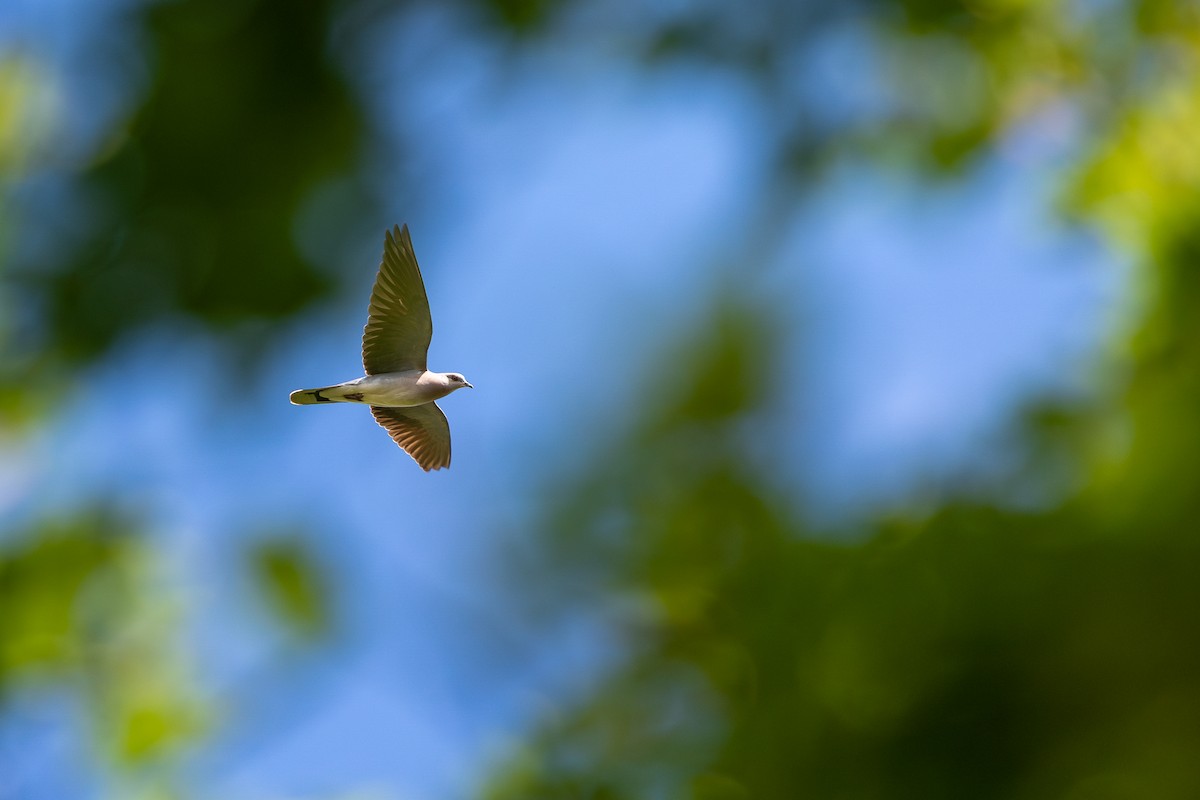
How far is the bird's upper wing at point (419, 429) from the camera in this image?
11.0 metres

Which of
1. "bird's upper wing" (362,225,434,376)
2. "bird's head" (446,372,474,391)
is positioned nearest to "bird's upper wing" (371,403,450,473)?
"bird's head" (446,372,474,391)

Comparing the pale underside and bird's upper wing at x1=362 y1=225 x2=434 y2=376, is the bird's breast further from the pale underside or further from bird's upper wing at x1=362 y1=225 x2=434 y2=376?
bird's upper wing at x1=362 y1=225 x2=434 y2=376

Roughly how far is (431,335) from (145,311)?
24.2 feet

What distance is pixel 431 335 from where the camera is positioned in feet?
29.9

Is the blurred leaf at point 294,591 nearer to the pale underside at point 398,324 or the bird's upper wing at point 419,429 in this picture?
the pale underside at point 398,324

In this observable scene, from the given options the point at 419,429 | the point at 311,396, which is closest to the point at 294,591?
the point at 311,396

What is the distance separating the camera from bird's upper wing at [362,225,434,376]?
28.9 feet

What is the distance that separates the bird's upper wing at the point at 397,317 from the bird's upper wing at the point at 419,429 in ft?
5.81

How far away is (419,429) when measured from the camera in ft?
36.1

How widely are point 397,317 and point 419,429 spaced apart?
7.63 ft

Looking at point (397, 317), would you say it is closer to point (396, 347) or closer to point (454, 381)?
point (396, 347)

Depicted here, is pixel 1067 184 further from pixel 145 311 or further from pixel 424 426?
pixel 424 426

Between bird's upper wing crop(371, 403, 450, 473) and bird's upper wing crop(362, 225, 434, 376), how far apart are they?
1.77m

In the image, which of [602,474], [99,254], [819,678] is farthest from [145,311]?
[819,678]
